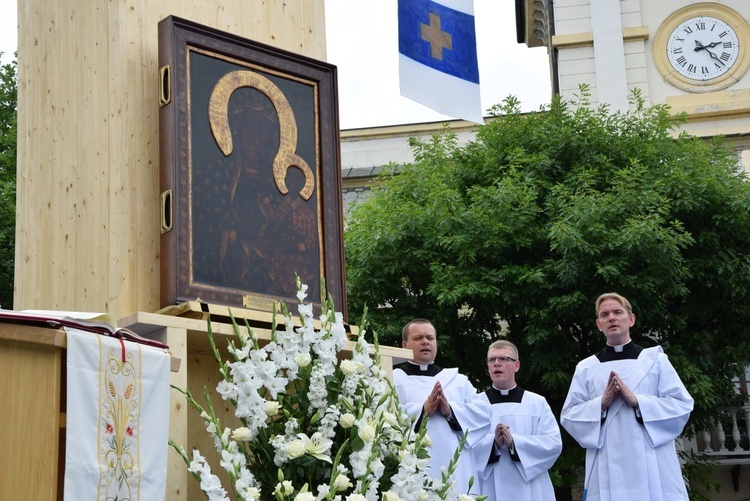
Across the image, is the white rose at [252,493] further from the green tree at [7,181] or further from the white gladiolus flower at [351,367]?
the green tree at [7,181]

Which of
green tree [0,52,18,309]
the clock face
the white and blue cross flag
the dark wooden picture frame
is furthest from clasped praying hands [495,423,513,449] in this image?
the clock face

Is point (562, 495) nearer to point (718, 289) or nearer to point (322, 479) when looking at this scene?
point (718, 289)

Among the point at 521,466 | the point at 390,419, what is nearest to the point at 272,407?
the point at 390,419

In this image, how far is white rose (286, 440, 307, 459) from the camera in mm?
5367

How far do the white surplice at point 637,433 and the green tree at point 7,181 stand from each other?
10493mm

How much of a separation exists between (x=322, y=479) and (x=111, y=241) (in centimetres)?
206

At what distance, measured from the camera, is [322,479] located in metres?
5.53

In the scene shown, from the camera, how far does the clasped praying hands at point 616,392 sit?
8.82 m

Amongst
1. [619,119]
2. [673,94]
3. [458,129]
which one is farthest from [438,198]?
[673,94]

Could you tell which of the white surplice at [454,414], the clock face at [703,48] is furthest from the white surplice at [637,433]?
the clock face at [703,48]

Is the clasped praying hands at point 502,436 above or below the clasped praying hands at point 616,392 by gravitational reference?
below

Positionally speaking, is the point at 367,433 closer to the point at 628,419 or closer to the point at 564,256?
the point at 628,419

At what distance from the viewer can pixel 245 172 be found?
7309 millimetres

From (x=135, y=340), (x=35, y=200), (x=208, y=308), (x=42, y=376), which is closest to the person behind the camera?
(x=42, y=376)
